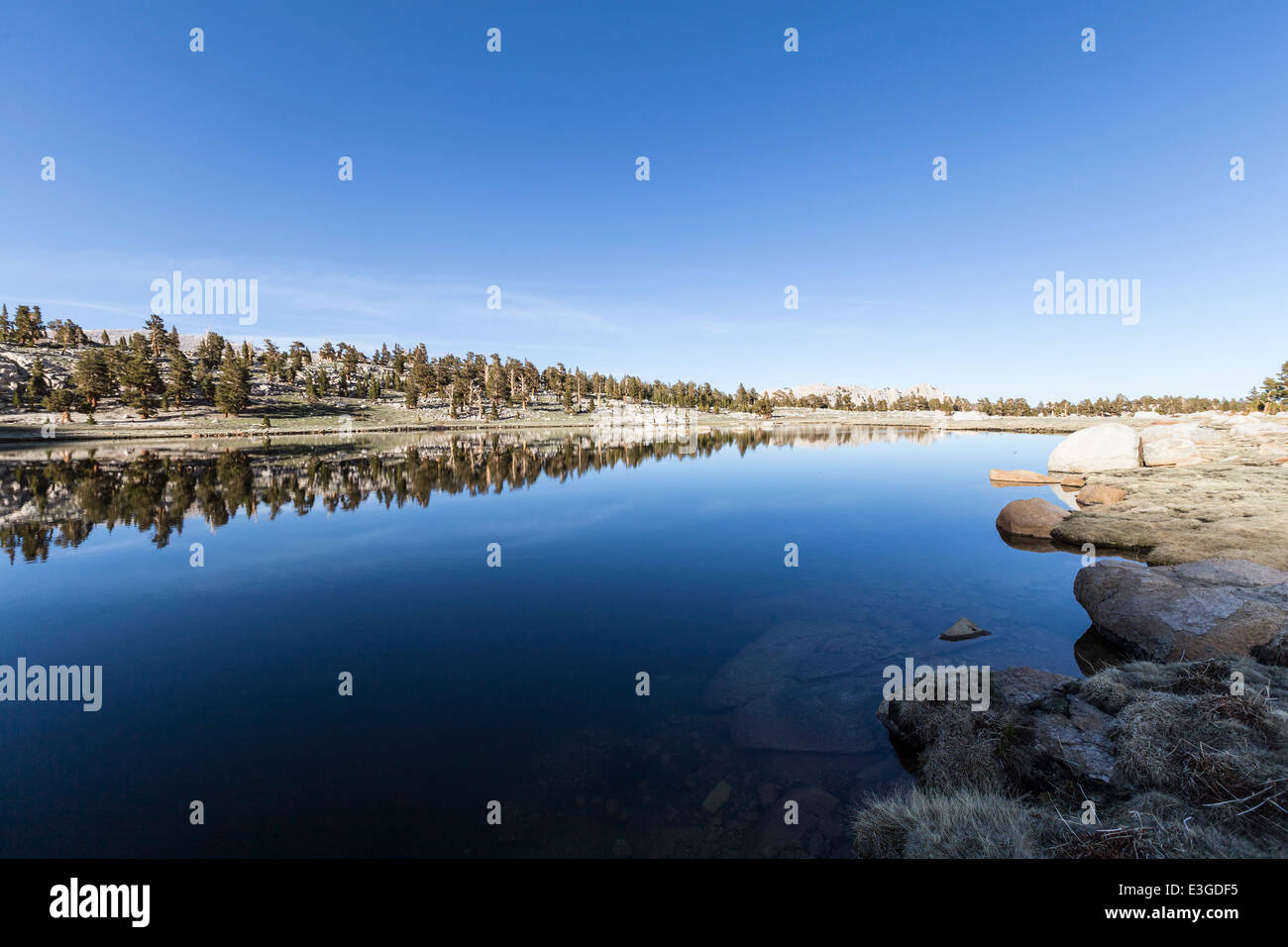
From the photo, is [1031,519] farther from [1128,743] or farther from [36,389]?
[36,389]

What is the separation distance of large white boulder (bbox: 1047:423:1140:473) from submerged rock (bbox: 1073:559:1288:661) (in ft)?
117

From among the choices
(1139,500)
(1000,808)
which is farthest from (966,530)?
(1000,808)

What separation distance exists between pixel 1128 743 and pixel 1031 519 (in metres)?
21.6

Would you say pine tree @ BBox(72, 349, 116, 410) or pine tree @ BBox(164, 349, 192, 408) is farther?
pine tree @ BBox(164, 349, 192, 408)

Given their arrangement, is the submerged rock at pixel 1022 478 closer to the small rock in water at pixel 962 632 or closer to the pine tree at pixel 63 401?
the small rock in water at pixel 962 632

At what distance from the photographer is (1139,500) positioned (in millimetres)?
26516

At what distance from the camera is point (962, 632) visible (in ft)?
43.7

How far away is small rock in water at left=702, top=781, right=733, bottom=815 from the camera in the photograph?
7371 millimetres

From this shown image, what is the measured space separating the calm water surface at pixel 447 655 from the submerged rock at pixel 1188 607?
1346mm

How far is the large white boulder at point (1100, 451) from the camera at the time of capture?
4078 centimetres

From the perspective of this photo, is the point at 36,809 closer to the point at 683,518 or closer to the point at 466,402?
the point at 683,518
